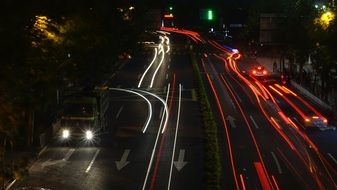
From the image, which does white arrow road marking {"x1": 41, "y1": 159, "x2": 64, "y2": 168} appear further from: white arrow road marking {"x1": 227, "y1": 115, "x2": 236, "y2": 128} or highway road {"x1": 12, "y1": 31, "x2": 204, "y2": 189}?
white arrow road marking {"x1": 227, "y1": 115, "x2": 236, "y2": 128}

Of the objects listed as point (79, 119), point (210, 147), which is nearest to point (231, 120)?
point (210, 147)

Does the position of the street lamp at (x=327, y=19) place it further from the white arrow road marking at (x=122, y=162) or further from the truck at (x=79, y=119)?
the white arrow road marking at (x=122, y=162)

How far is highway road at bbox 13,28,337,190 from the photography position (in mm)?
30281

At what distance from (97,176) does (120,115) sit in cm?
1663

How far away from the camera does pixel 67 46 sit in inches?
1344

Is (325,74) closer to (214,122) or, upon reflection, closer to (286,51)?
(214,122)

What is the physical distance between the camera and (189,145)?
1476 inches

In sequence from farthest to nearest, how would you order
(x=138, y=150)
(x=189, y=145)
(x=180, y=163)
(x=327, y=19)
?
1. (x=327, y=19)
2. (x=189, y=145)
3. (x=138, y=150)
4. (x=180, y=163)

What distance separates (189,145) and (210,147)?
3150 millimetres

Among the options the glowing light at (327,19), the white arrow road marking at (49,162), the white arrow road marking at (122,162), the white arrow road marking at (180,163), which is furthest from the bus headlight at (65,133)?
the glowing light at (327,19)

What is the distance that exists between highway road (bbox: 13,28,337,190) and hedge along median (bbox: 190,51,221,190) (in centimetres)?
59

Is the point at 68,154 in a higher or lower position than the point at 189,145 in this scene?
higher

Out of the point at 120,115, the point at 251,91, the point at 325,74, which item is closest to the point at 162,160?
the point at 120,115

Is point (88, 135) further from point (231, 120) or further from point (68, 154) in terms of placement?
point (231, 120)
